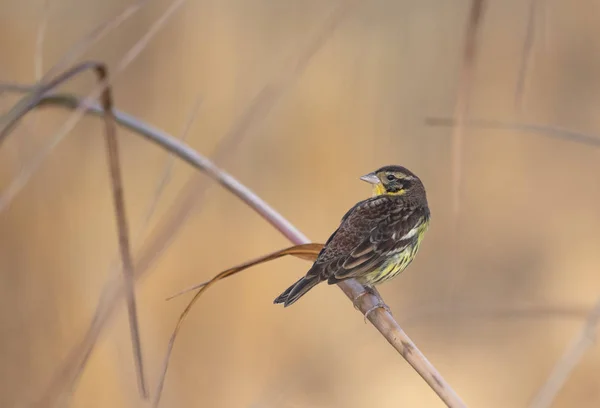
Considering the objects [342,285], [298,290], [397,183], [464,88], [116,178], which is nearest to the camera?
[464,88]

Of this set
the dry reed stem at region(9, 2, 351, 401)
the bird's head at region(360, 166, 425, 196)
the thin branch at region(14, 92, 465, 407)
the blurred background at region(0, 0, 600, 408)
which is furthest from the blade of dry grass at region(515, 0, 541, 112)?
the blurred background at region(0, 0, 600, 408)

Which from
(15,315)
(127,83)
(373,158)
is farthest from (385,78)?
(15,315)

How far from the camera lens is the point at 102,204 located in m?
4.86

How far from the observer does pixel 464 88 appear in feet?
2.42

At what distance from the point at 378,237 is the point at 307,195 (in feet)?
11.2

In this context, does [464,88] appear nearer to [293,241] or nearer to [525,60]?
[525,60]

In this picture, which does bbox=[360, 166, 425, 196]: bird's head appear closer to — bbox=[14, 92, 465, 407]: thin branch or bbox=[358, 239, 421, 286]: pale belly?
bbox=[358, 239, 421, 286]: pale belly

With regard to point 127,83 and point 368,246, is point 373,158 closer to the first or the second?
point 127,83

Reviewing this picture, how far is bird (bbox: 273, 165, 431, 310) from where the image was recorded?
63.6 inches

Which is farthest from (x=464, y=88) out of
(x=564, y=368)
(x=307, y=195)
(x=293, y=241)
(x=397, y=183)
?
(x=307, y=195)

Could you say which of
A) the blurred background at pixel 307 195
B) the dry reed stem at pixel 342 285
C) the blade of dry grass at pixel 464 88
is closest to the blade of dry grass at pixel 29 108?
the dry reed stem at pixel 342 285

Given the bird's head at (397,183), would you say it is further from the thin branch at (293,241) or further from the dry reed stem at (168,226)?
the dry reed stem at (168,226)

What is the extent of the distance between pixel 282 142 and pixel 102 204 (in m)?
1.30

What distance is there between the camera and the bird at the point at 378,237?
1614 mm
